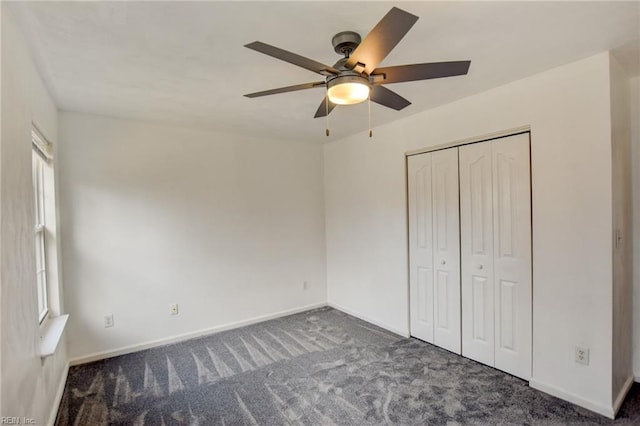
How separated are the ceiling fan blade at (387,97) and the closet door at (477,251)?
1172mm

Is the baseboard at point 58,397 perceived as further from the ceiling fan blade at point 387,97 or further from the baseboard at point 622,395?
the baseboard at point 622,395

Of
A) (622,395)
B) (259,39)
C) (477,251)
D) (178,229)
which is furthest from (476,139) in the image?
(178,229)

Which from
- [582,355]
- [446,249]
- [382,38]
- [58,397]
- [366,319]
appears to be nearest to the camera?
[382,38]

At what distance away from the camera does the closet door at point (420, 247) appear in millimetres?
3307

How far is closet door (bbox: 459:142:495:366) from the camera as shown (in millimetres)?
2795

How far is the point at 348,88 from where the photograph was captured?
64.8 inches

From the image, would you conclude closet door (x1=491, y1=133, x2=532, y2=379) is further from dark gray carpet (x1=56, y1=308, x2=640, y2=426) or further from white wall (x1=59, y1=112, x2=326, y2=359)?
white wall (x1=59, y1=112, x2=326, y2=359)

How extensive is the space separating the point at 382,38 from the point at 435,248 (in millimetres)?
2359

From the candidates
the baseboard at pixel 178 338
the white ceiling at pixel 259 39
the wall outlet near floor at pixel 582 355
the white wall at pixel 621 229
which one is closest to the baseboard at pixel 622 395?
the white wall at pixel 621 229

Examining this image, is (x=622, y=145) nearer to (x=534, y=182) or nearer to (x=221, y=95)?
(x=534, y=182)

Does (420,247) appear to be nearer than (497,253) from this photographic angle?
No

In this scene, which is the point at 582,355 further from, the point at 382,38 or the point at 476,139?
the point at 382,38

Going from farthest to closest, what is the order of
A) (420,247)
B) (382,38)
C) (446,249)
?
(420,247) < (446,249) < (382,38)

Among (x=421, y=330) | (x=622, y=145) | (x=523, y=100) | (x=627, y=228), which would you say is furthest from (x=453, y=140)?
(x=421, y=330)
